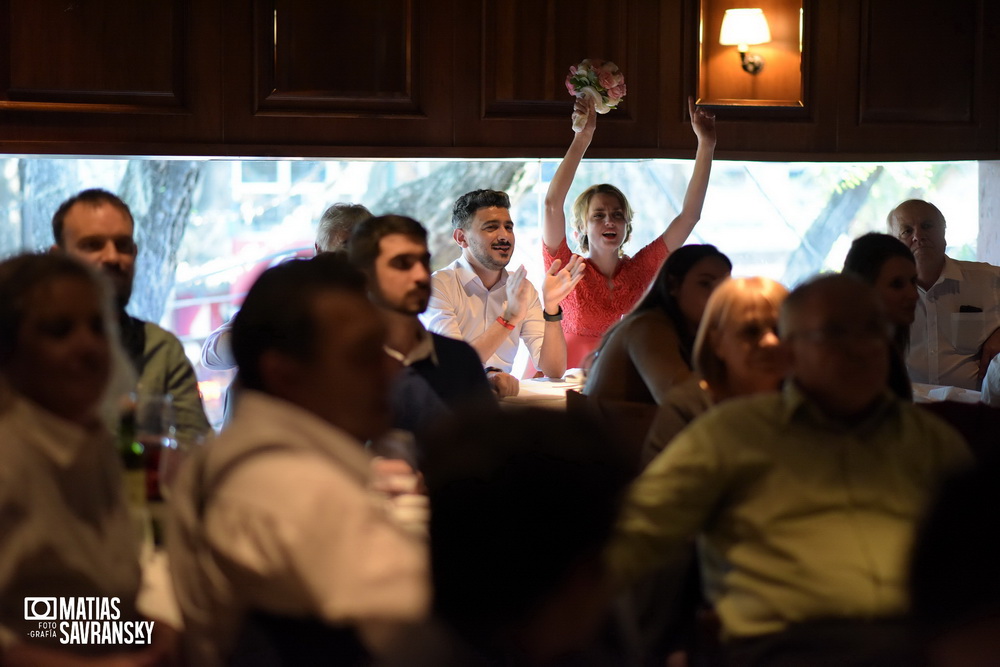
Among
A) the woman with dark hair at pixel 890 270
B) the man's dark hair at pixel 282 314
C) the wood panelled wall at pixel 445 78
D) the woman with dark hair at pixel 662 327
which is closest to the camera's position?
the man's dark hair at pixel 282 314

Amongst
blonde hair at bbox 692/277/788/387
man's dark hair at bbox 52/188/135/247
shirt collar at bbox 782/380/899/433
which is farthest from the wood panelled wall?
shirt collar at bbox 782/380/899/433

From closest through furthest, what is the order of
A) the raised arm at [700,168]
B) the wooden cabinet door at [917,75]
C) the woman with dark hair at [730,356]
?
the woman with dark hair at [730,356], the raised arm at [700,168], the wooden cabinet door at [917,75]

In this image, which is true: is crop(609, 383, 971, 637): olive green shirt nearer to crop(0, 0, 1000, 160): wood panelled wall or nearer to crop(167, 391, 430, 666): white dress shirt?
crop(167, 391, 430, 666): white dress shirt

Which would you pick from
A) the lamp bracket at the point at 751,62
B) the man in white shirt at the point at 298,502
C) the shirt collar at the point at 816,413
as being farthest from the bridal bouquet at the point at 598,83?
the man in white shirt at the point at 298,502

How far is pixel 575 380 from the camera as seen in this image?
146 inches

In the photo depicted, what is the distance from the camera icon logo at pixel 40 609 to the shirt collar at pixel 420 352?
114cm

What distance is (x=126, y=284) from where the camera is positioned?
2256 mm

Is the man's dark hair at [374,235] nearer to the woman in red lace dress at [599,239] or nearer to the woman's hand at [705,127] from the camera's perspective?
the woman in red lace dress at [599,239]

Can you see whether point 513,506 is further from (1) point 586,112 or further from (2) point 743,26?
(2) point 743,26

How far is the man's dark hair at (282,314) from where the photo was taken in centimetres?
115

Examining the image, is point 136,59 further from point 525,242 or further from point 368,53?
point 525,242

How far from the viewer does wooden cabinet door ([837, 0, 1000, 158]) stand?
4.39 metres

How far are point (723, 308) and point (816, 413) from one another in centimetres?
37

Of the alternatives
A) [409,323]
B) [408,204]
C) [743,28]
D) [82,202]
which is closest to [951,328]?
[743,28]
